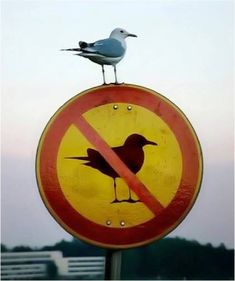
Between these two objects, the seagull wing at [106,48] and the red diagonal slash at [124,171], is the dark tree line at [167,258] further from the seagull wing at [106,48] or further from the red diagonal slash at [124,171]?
the seagull wing at [106,48]

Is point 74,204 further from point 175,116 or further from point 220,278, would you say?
point 220,278

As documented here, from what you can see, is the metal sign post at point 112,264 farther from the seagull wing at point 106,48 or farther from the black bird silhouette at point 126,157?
the seagull wing at point 106,48

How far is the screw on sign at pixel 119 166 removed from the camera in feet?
4.64

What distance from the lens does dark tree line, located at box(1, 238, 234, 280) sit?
56.4 inches

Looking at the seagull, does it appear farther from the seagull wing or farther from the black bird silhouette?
the black bird silhouette

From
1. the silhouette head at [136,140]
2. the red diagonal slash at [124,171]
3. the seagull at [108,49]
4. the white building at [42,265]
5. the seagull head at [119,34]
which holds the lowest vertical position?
the white building at [42,265]

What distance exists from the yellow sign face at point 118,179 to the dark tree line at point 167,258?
90 millimetres

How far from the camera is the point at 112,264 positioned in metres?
1.44

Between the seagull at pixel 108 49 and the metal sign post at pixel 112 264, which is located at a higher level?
the seagull at pixel 108 49

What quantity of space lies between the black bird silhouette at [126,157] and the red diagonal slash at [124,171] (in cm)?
1

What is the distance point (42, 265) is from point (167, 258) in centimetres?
37

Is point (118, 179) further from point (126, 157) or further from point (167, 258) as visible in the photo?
point (167, 258)

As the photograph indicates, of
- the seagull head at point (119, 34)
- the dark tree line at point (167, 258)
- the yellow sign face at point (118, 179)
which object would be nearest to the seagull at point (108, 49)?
the seagull head at point (119, 34)

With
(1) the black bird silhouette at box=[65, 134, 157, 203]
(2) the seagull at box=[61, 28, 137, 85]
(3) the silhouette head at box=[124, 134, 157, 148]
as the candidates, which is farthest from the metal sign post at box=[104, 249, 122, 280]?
(2) the seagull at box=[61, 28, 137, 85]
